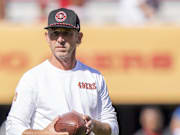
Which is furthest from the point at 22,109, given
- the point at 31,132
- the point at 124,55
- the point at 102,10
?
the point at 102,10

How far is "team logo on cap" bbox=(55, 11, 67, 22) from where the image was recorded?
196 inches

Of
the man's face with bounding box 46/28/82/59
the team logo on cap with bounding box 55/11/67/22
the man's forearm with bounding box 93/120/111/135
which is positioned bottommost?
the man's forearm with bounding box 93/120/111/135

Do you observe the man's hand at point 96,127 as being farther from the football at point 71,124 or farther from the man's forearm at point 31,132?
the man's forearm at point 31,132

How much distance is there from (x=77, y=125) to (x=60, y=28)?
0.86 m

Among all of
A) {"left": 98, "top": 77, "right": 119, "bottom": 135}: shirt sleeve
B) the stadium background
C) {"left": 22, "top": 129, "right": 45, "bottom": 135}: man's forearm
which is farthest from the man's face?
the stadium background

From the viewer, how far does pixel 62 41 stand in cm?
494

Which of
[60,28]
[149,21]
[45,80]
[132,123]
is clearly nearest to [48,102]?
[45,80]

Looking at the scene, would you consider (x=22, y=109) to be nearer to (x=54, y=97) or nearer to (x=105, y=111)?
(x=54, y=97)

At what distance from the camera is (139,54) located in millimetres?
9242

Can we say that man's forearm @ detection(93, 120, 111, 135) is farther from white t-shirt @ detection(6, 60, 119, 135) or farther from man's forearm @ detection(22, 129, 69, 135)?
man's forearm @ detection(22, 129, 69, 135)

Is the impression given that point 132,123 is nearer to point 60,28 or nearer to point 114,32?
point 114,32

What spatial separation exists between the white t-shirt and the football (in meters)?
0.21

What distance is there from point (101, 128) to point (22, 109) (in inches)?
26.9

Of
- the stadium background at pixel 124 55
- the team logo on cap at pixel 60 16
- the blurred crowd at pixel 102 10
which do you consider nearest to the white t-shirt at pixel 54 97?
the team logo on cap at pixel 60 16
